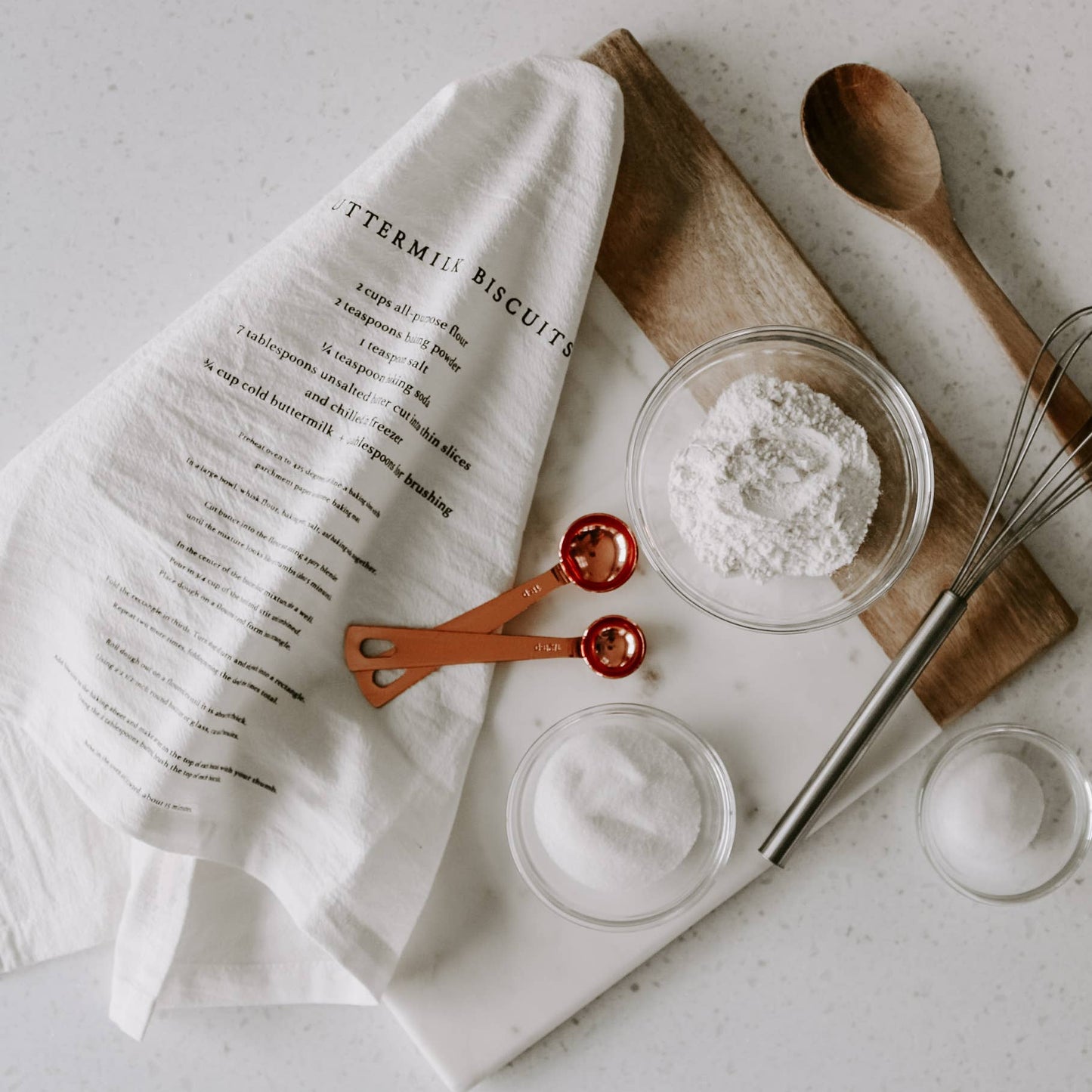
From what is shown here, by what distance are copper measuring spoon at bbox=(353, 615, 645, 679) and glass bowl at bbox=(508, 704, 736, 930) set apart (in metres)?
0.04

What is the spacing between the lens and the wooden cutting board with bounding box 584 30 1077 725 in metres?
0.59

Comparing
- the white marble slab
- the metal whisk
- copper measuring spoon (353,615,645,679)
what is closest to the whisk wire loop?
the metal whisk

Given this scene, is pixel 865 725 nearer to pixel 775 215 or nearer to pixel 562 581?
pixel 562 581

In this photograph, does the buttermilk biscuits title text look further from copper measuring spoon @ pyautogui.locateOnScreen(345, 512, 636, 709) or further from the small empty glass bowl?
the small empty glass bowl

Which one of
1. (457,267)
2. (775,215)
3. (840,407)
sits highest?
(457,267)

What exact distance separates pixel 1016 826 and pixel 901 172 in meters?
0.42

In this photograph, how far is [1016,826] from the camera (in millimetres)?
598

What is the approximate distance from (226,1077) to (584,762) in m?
0.33

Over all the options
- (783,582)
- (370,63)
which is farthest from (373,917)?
(370,63)

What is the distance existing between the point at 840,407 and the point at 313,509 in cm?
34

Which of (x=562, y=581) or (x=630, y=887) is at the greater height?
(x=562, y=581)

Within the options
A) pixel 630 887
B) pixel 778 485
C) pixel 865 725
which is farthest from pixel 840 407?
pixel 630 887

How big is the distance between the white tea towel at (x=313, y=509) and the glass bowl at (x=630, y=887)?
6 centimetres

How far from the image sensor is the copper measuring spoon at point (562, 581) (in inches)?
23.2
